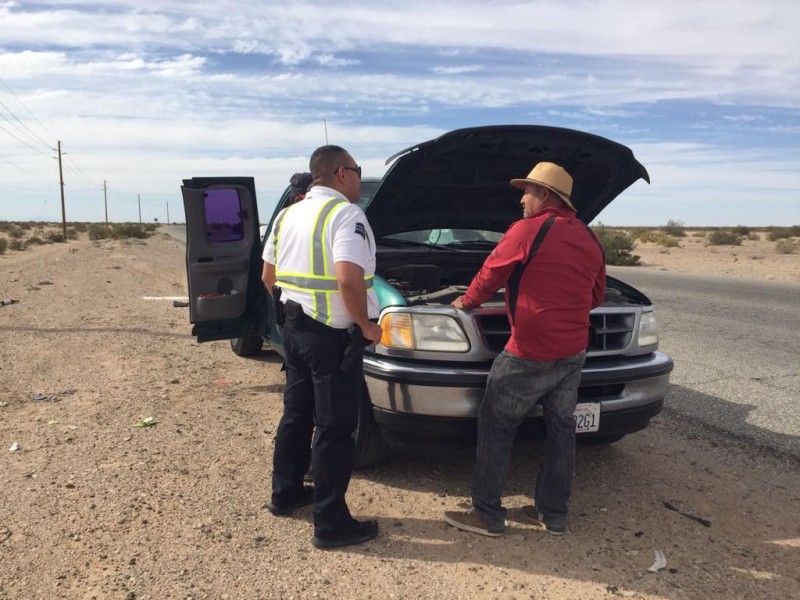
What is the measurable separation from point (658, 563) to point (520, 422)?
92 centimetres

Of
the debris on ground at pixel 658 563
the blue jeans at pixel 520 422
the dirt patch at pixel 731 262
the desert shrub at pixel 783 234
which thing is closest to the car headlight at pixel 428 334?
the blue jeans at pixel 520 422

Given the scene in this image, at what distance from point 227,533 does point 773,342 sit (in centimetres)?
768

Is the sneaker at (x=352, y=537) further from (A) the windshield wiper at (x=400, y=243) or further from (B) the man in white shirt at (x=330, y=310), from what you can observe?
(A) the windshield wiper at (x=400, y=243)

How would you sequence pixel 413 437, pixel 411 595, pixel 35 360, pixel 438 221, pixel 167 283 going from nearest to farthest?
pixel 411 595 → pixel 413 437 → pixel 438 221 → pixel 35 360 → pixel 167 283

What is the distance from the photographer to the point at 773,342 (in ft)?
27.6

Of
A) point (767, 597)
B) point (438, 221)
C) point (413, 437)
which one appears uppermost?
point (438, 221)

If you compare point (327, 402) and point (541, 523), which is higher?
point (327, 402)

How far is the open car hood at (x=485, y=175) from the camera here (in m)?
4.25

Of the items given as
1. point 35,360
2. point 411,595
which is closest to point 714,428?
point 411,595

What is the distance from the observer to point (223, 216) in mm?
5543

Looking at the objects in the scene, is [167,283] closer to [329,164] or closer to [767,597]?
[329,164]

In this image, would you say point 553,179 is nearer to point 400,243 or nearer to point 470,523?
point 470,523

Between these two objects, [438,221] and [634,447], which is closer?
[634,447]

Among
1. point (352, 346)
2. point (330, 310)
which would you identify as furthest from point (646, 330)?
point (330, 310)
